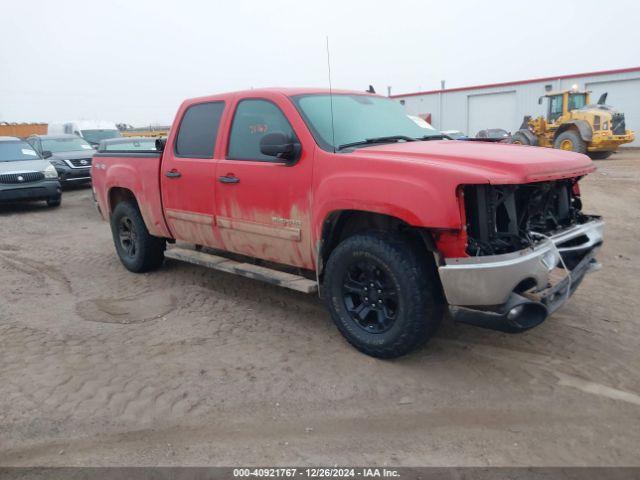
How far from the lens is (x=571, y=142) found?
19.0 m

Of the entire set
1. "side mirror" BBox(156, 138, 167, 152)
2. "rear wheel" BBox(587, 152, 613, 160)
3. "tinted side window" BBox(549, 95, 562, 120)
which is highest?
"side mirror" BBox(156, 138, 167, 152)

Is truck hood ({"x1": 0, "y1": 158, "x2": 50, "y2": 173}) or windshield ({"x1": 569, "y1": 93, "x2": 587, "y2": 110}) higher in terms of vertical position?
windshield ({"x1": 569, "y1": 93, "x2": 587, "y2": 110})

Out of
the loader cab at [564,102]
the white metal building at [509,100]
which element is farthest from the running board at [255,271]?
the white metal building at [509,100]

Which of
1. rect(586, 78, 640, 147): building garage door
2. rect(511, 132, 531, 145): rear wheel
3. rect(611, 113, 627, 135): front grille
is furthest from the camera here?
rect(586, 78, 640, 147): building garage door

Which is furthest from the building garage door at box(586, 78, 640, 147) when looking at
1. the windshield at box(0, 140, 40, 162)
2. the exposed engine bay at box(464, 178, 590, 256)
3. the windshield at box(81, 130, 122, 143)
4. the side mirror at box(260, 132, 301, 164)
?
the side mirror at box(260, 132, 301, 164)

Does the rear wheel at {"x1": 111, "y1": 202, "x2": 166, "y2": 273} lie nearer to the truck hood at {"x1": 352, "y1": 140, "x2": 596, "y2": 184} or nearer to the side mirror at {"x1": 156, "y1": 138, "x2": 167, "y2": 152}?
the side mirror at {"x1": 156, "y1": 138, "x2": 167, "y2": 152}

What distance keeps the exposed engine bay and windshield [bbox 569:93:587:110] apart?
18297mm

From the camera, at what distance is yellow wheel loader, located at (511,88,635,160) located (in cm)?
1839

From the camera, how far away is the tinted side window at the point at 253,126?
454cm

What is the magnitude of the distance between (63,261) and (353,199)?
5172mm

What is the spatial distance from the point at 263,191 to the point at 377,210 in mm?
1234

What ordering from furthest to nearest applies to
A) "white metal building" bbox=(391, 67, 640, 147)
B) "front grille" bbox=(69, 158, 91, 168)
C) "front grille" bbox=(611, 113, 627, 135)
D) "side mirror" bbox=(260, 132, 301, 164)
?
1. "white metal building" bbox=(391, 67, 640, 147)
2. "front grille" bbox=(611, 113, 627, 135)
3. "front grille" bbox=(69, 158, 91, 168)
4. "side mirror" bbox=(260, 132, 301, 164)

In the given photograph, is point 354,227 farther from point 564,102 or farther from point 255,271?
point 564,102

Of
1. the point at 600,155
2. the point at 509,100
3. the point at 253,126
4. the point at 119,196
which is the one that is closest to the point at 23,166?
the point at 119,196
